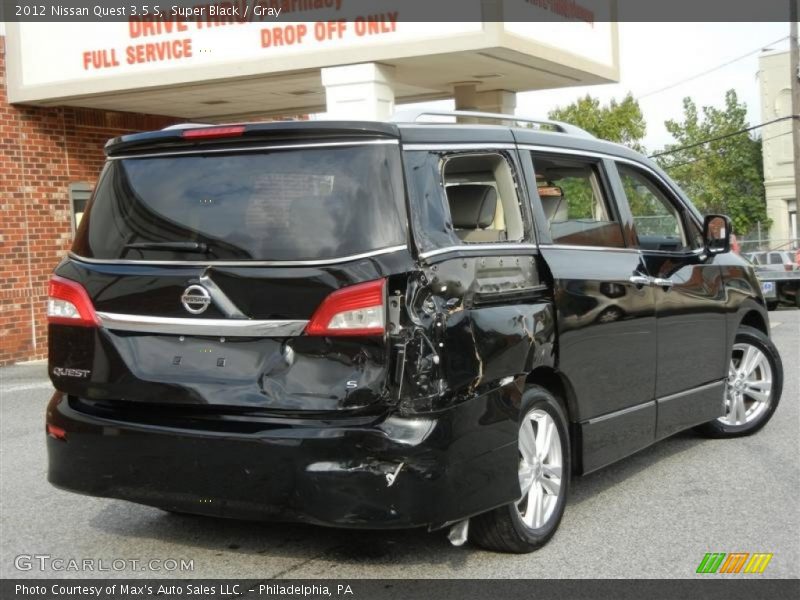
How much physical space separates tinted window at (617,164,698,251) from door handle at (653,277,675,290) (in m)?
0.26

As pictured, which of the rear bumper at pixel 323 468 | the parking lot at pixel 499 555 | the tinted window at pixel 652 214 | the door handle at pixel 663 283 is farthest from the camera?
the tinted window at pixel 652 214

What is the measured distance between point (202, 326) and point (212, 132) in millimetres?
832

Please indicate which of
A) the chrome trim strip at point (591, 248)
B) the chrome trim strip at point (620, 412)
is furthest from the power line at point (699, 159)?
the chrome trim strip at point (620, 412)

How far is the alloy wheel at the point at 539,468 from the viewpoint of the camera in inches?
203

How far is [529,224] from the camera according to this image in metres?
5.43

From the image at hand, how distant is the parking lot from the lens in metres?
4.99

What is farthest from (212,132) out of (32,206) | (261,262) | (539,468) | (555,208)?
(32,206)

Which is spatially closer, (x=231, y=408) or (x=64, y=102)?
(x=231, y=408)

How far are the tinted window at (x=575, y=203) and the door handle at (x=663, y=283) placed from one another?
32 centimetres

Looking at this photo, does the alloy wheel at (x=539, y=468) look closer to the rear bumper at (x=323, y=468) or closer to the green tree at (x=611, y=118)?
the rear bumper at (x=323, y=468)

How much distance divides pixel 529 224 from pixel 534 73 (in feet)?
39.1

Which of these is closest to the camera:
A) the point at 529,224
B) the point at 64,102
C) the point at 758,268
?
the point at 529,224

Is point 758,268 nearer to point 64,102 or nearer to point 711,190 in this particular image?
point 64,102

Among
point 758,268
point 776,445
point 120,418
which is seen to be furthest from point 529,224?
point 758,268
